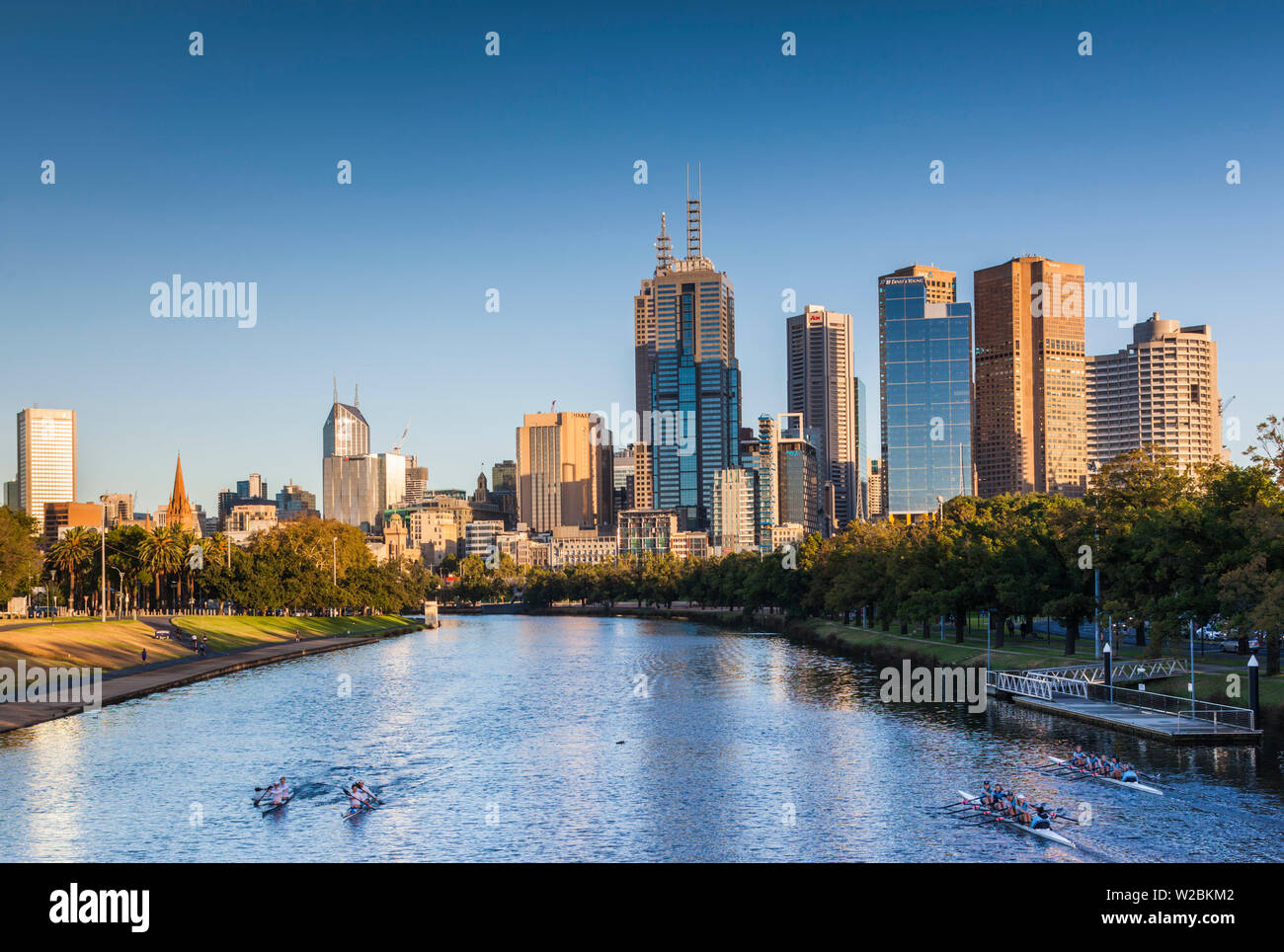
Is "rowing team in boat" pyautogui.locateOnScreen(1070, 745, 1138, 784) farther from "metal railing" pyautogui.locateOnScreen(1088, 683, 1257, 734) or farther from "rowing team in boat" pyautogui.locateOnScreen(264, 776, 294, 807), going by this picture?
"rowing team in boat" pyautogui.locateOnScreen(264, 776, 294, 807)

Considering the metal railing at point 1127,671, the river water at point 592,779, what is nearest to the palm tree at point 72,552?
the river water at point 592,779

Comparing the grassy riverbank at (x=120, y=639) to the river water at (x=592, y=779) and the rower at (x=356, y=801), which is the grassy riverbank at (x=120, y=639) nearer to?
the river water at (x=592, y=779)

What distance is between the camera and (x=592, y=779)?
57.8 metres

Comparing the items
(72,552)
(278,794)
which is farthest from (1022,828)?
(72,552)

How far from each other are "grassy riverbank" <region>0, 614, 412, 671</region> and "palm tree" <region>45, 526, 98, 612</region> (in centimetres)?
3325

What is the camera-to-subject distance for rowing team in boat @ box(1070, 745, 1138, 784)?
53.8 meters

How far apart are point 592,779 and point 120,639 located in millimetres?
81113

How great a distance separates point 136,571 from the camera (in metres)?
180

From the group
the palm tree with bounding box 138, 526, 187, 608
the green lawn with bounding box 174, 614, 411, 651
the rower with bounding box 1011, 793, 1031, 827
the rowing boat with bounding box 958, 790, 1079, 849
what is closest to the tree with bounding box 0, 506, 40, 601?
the green lawn with bounding box 174, 614, 411, 651

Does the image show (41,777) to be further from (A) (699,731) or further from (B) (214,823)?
(A) (699,731)

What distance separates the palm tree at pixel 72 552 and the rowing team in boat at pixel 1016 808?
16318cm

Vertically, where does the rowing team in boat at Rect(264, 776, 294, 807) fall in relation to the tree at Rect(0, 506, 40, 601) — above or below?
below

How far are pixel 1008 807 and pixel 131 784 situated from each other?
4419 cm
